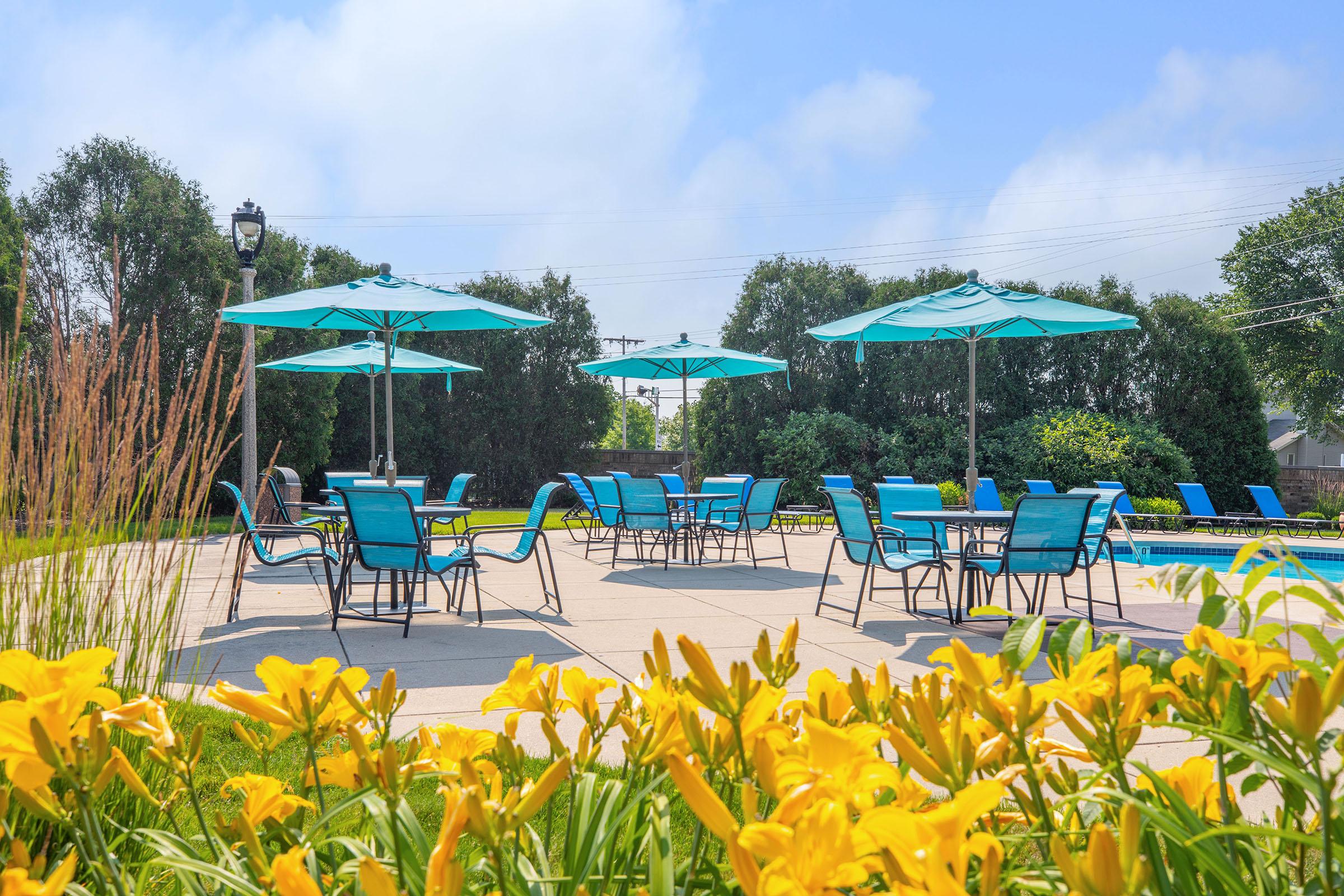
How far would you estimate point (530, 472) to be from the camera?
1931cm

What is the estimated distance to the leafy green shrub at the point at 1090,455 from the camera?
15.4 meters

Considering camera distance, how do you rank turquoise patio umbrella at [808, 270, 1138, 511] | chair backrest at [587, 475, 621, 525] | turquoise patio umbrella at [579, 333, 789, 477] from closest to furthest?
turquoise patio umbrella at [808, 270, 1138, 511] → chair backrest at [587, 475, 621, 525] → turquoise patio umbrella at [579, 333, 789, 477]

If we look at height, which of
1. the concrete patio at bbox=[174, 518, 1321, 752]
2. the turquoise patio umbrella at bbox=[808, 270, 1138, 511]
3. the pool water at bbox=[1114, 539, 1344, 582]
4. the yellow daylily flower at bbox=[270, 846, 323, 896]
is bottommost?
the pool water at bbox=[1114, 539, 1344, 582]

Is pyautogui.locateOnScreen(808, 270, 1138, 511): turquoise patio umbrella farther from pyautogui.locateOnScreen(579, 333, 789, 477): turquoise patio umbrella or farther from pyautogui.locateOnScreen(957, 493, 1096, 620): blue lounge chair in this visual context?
pyautogui.locateOnScreen(579, 333, 789, 477): turquoise patio umbrella

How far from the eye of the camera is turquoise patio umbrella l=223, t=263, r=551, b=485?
243 inches

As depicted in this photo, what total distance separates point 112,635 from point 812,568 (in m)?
6.81

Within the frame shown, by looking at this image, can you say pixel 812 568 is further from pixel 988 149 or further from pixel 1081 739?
pixel 988 149

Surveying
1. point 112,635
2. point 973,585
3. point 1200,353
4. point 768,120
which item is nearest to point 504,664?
point 112,635

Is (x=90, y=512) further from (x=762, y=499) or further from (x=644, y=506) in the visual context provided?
(x=762, y=499)

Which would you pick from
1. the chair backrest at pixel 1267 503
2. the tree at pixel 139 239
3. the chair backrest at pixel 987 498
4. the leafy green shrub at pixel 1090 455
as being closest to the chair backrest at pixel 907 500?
the chair backrest at pixel 987 498

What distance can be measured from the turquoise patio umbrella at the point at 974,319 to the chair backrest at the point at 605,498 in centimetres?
308

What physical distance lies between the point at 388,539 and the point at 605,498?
15.6 ft

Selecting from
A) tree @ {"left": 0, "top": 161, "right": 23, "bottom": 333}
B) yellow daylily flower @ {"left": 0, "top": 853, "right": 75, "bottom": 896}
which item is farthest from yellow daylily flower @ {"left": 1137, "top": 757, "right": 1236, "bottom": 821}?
tree @ {"left": 0, "top": 161, "right": 23, "bottom": 333}

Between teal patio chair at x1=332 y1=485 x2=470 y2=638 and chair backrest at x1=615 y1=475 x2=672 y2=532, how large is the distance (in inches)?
116
